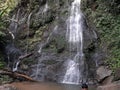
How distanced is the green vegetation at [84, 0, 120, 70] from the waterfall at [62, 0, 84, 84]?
2.24ft

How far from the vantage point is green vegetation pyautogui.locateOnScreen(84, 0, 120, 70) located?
1515 centimetres

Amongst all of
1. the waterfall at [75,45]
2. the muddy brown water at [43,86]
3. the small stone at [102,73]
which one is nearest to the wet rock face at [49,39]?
the waterfall at [75,45]

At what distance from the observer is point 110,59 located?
14.9 m

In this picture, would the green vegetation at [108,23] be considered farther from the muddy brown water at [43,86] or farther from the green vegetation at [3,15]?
the green vegetation at [3,15]

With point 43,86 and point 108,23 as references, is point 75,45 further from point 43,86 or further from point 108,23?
point 43,86

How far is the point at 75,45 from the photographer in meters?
16.4

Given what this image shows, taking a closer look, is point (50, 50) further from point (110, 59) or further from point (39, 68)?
point (110, 59)

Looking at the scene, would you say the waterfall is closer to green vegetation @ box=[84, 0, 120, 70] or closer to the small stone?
green vegetation @ box=[84, 0, 120, 70]

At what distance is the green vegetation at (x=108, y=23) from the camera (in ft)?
49.7

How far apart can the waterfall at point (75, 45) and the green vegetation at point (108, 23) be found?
684mm

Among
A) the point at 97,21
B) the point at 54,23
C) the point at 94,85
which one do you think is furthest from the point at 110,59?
the point at 54,23

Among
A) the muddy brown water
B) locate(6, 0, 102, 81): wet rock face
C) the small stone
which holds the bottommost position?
the muddy brown water

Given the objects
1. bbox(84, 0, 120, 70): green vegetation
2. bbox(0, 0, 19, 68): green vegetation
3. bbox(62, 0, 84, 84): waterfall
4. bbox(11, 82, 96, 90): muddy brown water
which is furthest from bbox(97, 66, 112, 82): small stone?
bbox(0, 0, 19, 68): green vegetation

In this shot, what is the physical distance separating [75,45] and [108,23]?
2.27 meters
